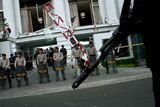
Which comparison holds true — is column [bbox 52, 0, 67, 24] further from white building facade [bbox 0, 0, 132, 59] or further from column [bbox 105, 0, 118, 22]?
column [bbox 105, 0, 118, 22]

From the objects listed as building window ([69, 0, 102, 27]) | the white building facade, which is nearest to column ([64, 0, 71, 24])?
the white building facade

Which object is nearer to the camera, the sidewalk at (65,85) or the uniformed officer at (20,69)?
the sidewalk at (65,85)

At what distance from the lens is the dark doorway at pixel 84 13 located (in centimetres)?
2953

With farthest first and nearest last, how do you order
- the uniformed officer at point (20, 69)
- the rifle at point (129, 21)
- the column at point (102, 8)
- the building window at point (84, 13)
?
the building window at point (84, 13) → the column at point (102, 8) → the uniformed officer at point (20, 69) → the rifle at point (129, 21)

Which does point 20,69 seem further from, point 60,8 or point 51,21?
point 51,21

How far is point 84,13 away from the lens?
97.5 ft

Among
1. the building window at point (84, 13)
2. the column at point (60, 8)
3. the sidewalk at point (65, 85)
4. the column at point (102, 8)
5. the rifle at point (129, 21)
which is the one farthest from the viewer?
the building window at point (84, 13)

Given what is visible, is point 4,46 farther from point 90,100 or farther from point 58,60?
point 90,100

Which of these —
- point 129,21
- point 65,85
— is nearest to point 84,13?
point 65,85

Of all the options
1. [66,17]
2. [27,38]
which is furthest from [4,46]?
[66,17]

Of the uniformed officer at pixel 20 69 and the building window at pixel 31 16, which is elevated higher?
the building window at pixel 31 16

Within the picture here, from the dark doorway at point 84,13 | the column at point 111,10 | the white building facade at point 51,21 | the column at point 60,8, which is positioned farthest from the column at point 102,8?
the column at point 60,8

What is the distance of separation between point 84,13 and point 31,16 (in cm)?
541

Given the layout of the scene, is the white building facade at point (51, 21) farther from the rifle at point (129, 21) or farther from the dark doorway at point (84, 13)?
the rifle at point (129, 21)
